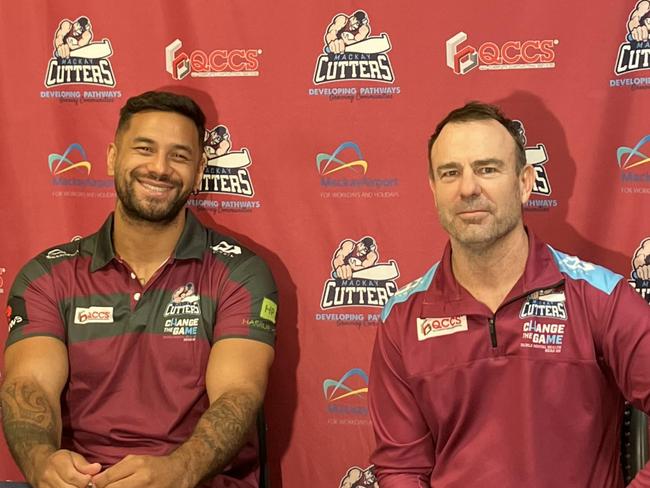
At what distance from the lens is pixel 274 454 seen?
2.74 metres

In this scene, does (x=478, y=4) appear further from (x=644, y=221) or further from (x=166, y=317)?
(x=166, y=317)

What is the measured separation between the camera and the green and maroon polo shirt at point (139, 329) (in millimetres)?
2301

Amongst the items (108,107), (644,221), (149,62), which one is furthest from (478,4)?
(108,107)

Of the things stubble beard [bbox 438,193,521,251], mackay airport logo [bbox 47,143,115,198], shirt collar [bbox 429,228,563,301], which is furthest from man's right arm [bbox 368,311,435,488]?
mackay airport logo [bbox 47,143,115,198]

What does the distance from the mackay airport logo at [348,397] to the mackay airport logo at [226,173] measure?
2.03ft

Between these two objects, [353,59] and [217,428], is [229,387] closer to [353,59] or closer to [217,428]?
[217,428]

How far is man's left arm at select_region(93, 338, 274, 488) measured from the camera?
2012 millimetres

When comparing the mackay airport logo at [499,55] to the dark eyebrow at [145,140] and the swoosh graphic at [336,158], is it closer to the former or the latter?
the swoosh graphic at [336,158]

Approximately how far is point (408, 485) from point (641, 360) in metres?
0.61

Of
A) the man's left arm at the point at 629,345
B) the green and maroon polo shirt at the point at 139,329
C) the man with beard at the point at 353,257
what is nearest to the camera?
the man's left arm at the point at 629,345

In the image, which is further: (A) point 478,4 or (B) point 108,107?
(B) point 108,107

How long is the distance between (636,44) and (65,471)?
1925mm

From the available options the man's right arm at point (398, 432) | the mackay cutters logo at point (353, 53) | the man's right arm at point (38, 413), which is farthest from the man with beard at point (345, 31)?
the man's right arm at point (38, 413)

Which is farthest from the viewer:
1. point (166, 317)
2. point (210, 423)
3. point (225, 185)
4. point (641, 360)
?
point (225, 185)
